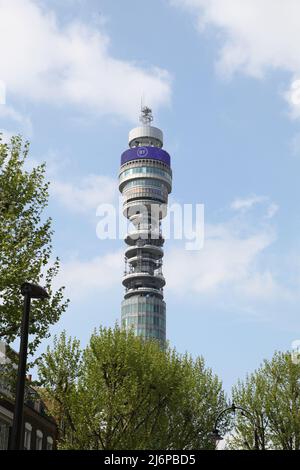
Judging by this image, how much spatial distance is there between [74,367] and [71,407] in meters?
3.25

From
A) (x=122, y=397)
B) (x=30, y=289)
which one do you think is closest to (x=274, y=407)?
(x=122, y=397)

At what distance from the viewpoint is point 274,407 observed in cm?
5678

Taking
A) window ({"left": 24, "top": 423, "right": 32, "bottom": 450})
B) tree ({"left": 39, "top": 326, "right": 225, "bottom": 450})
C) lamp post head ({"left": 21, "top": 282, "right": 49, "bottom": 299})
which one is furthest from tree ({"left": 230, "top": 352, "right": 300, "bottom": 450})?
lamp post head ({"left": 21, "top": 282, "right": 49, "bottom": 299})

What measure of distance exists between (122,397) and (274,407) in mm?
14636

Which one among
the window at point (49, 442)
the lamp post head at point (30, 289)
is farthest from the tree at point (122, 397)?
the lamp post head at point (30, 289)

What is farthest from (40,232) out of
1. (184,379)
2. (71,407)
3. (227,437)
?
(227,437)

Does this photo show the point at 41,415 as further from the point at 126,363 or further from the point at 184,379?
the point at 184,379

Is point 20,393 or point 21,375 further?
point 21,375

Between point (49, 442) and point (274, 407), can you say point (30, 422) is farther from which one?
point (274, 407)

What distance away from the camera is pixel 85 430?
46.9 m

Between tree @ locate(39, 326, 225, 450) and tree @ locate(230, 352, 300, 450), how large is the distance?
12.5 ft

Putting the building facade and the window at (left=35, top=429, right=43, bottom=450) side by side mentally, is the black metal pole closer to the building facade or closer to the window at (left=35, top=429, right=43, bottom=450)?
the building facade

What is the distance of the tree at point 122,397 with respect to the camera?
154 ft

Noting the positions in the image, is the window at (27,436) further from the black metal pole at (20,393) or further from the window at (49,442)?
the black metal pole at (20,393)
